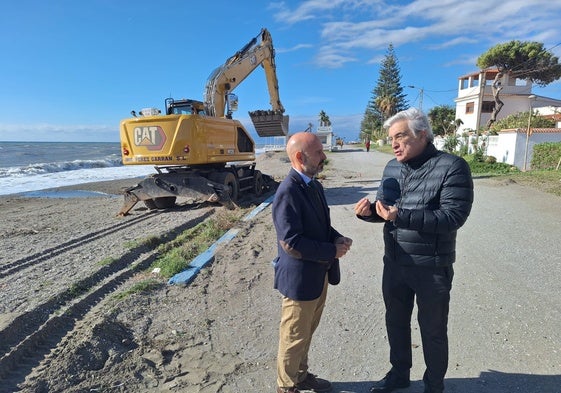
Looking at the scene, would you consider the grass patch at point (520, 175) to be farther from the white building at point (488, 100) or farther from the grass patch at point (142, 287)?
the white building at point (488, 100)

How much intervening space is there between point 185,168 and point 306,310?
917 centimetres

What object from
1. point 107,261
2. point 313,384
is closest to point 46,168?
point 107,261

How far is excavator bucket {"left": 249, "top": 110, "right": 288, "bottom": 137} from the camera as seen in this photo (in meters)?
15.1

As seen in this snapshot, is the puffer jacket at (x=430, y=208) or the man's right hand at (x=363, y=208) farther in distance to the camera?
the man's right hand at (x=363, y=208)

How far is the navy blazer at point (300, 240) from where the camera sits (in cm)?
252

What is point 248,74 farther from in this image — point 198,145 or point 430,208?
point 430,208

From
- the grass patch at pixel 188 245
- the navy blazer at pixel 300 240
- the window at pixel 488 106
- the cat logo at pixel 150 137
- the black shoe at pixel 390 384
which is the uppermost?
the window at pixel 488 106

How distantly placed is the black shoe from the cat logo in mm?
8267

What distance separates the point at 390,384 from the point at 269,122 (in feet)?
43.2

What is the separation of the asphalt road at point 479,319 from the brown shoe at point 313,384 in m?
0.10

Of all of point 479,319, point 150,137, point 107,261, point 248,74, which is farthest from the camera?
point 248,74

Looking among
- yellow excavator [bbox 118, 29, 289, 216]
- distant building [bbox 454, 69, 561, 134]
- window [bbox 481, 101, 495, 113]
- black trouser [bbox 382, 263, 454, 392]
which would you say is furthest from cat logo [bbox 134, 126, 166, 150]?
window [bbox 481, 101, 495, 113]

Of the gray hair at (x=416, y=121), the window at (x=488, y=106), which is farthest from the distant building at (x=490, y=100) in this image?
the gray hair at (x=416, y=121)

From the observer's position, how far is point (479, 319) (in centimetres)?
395
